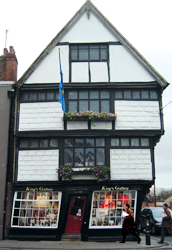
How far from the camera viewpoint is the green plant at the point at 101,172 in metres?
15.3

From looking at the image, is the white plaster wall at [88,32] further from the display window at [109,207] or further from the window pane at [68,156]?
the display window at [109,207]

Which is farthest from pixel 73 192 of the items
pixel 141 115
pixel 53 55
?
pixel 53 55

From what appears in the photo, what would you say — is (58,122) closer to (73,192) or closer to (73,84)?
(73,84)

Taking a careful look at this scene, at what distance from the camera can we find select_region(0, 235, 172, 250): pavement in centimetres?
1358

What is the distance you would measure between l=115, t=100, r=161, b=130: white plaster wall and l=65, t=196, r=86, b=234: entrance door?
15.2ft

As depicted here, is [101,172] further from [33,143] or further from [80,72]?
[80,72]

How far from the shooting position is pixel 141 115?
1616 cm

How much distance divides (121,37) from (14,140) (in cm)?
832

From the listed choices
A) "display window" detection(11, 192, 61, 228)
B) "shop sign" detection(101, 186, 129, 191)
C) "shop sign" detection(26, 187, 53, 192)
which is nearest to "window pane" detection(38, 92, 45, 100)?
"shop sign" detection(26, 187, 53, 192)

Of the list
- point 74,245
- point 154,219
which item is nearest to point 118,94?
point 74,245

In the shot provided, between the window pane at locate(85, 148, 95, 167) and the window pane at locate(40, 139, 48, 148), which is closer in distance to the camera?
the window pane at locate(85, 148, 95, 167)

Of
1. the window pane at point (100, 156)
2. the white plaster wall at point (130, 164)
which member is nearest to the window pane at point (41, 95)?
the window pane at point (100, 156)

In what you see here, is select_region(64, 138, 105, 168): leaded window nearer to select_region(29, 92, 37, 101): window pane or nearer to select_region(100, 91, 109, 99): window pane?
select_region(100, 91, 109, 99): window pane

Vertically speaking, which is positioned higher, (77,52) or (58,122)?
(77,52)
